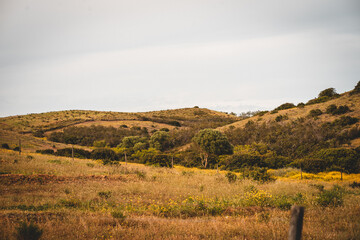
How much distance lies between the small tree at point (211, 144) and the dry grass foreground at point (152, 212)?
1812cm

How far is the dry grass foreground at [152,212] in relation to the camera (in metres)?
6.10

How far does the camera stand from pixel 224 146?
3616 cm

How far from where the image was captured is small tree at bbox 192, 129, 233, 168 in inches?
1352

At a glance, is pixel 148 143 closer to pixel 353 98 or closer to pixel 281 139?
pixel 281 139

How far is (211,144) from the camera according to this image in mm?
34281

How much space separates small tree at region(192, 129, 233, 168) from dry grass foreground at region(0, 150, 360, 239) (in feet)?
59.5

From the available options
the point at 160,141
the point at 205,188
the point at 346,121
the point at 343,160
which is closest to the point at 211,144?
the point at 343,160

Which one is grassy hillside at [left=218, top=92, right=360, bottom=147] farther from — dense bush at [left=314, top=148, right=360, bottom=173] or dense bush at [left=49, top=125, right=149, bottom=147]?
dense bush at [left=49, top=125, right=149, bottom=147]

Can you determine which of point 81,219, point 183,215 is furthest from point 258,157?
point 81,219

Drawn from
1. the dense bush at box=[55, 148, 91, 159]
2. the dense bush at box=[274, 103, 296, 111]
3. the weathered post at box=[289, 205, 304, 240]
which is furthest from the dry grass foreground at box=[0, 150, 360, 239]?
the dense bush at box=[274, 103, 296, 111]

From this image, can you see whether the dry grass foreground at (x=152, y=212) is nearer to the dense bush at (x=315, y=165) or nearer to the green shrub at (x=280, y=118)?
the dense bush at (x=315, y=165)

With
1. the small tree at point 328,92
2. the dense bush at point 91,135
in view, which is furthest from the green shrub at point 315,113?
the dense bush at point 91,135

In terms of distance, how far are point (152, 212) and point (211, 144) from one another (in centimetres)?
2623

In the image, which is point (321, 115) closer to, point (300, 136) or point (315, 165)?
point (300, 136)
